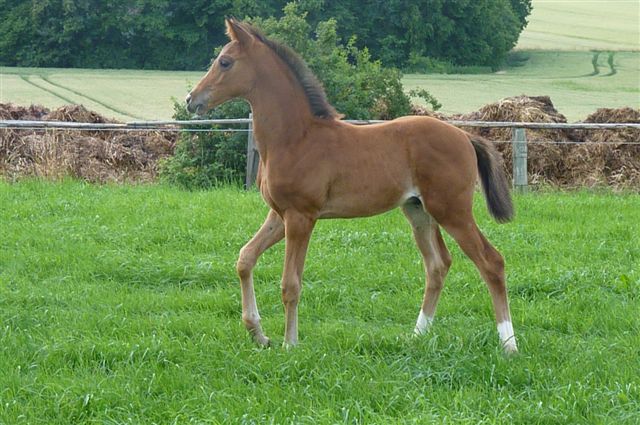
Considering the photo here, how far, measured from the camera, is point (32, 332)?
6.08 m

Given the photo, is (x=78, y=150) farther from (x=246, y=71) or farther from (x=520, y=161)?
(x=246, y=71)

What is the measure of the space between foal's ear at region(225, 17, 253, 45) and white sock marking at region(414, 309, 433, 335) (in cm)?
223

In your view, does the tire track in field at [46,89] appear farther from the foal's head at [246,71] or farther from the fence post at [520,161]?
the foal's head at [246,71]

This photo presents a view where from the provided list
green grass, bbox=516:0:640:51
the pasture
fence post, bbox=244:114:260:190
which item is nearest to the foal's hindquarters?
fence post, bbox=244:114:260:190

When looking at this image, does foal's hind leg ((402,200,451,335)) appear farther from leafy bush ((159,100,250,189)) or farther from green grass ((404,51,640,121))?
green grass ((404,51,640,121))

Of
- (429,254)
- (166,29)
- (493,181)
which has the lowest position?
(166,29)

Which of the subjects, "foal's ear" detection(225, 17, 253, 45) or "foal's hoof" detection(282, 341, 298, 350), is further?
"foal's ear" detection(225, 17, 253, 45)

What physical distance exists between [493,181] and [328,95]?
8.72 metres

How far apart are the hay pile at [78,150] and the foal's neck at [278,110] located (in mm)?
8187

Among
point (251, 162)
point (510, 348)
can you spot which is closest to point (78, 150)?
point (251, 162)

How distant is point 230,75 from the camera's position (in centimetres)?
612

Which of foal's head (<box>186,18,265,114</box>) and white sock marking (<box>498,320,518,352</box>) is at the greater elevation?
foal's head (<box>186,18,265,114</box>)

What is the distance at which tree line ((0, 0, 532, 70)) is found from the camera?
42.5 m

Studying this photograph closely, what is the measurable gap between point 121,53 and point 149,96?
1816cm
